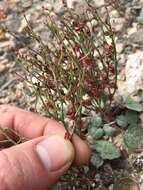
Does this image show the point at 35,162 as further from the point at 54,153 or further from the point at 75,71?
the point at 75,71

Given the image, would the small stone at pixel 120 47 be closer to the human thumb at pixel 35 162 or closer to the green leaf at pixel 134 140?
the green leaf at pixel 134 140

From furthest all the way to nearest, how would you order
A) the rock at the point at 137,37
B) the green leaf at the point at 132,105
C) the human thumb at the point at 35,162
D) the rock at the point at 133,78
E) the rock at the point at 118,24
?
1. the rock at the point at 118,24
2. the rock at the point at 137,37
3. the rock at the point at 133,78
4. the green leaf at the point at 132,105
5. the human thumb at the point at 35,162

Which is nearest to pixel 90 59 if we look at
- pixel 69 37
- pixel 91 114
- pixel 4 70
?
pixel 69 37

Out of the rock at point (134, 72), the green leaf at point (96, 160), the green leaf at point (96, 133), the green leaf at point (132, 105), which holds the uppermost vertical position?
the rock at point (134, 72)

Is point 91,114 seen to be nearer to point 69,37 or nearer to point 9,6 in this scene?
point 69,37

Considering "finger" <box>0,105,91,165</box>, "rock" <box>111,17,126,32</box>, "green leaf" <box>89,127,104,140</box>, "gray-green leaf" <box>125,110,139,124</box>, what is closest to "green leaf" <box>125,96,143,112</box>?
"gray-green leaf" <box>125,110,139,124</box>

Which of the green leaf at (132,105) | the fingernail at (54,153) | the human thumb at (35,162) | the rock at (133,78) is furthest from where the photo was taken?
the rock at (133,78)

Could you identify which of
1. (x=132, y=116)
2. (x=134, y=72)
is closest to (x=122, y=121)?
(x=132, y=116)

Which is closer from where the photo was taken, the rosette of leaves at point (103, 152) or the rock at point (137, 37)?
the rosette of leaves at point (103, 152)

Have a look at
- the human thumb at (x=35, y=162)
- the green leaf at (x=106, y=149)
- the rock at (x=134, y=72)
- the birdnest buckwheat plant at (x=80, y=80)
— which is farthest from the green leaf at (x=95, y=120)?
the human thumb at (x=35, y=162)
